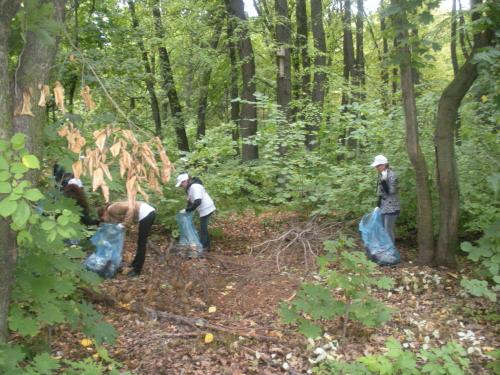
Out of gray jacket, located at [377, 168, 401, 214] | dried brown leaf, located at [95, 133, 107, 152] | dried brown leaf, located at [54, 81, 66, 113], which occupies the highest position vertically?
dried brown leaf, located at [54, 81, 66, 113]

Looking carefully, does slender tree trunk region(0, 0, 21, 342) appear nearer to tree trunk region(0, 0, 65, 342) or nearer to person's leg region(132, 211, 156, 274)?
tree trunk region(0, 0, 65, 342)

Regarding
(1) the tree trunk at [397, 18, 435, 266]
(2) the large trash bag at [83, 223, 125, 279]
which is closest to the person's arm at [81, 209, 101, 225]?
(2) the large trash bag at [83, 223, 125, 279]

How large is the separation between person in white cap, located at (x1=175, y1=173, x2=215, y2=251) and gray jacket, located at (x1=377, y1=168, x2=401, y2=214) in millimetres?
2820

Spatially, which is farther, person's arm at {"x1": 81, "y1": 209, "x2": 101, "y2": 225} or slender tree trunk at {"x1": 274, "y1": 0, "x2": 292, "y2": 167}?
slender tree trunk at {"x1": 274, "y1": 0, "x2": 292, "y2": 167}

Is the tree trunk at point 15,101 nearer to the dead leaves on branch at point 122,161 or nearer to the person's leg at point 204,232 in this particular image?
the dead leaves on branch at point 122,161

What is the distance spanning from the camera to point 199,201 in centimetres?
667

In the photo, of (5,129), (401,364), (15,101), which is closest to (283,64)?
(401,364)

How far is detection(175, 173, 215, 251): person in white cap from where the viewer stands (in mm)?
6723

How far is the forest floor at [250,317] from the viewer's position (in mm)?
3762

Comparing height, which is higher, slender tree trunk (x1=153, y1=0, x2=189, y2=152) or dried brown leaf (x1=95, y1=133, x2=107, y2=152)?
slender tree trunk (x1=153, y1=0, x2=189, y2=152)

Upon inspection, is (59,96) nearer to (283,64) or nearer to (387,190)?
(387,190)

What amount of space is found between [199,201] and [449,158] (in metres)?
3.82

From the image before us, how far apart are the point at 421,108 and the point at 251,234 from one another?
4.07 metres

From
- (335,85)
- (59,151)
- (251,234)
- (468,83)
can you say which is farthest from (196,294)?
(335,85)
